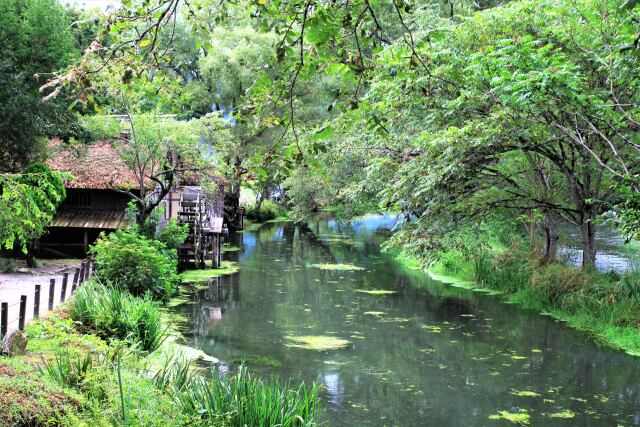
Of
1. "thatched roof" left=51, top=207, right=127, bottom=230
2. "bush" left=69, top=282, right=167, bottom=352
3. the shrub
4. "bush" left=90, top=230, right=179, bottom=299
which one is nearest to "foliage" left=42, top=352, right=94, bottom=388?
"bush" left=69, top=282, right=167, bottom=352

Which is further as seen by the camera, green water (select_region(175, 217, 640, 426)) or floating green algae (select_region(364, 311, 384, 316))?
floating green algae (select_region(364, 311, 384, 316))

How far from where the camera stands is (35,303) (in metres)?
10.5

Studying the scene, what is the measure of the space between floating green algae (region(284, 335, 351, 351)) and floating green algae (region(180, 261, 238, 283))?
7.17 metres

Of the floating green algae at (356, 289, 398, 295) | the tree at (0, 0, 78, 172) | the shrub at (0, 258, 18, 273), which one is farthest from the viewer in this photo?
the floating green algae at (356, 289, 398, 295)

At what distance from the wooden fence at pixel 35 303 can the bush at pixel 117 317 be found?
61cm

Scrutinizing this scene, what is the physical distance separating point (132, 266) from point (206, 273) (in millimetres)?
6802

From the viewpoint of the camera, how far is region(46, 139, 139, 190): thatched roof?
21141 millimetres

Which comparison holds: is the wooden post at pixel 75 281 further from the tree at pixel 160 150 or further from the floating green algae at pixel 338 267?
the floating green algae at pixel 338 267

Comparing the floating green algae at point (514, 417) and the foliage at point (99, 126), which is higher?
the foliage at point (99, 126)

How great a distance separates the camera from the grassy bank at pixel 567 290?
1302 centimetres

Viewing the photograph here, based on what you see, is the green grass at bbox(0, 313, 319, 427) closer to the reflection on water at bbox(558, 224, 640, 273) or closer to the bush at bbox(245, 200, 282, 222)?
the reflection on water at bbox(558, 224, 640, 273)

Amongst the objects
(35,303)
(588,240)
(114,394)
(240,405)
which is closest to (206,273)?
(35,303)

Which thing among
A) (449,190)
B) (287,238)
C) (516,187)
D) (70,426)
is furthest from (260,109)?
(287,238)

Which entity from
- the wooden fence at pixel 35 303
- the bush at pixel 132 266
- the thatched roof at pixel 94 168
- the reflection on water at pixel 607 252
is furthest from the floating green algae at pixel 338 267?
the wooden fence at pixel 35 303
